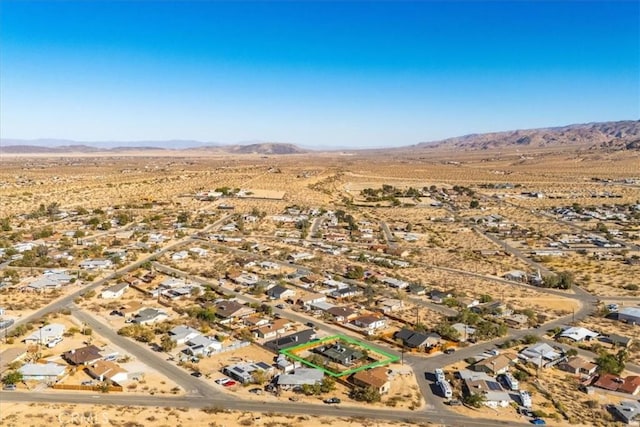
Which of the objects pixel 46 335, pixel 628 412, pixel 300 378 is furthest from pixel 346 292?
pixel 628 412

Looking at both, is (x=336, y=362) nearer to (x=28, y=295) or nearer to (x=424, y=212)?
(x=28, y=295)

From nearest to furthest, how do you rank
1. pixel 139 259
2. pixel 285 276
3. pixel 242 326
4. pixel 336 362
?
pixel 336 362
pixel 242 326
pixel 285 276
pixel 139 259

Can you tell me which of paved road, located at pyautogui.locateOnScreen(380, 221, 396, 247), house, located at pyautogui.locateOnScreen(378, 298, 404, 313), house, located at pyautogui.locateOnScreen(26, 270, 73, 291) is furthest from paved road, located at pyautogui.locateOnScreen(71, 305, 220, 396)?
paved road, located at pyautogui.locateOnScreen(380, 221, 396, 247)

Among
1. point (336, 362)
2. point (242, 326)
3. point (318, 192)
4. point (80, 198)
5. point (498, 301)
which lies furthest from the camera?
point (318, 192)

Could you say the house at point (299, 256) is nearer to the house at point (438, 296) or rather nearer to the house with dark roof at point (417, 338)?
the house at point (438, 296)

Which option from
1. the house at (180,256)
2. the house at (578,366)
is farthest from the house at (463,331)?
the house at (180,256)

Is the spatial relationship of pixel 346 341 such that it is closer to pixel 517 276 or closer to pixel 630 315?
pixel 630 315

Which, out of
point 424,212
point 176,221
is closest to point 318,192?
point 424,212
